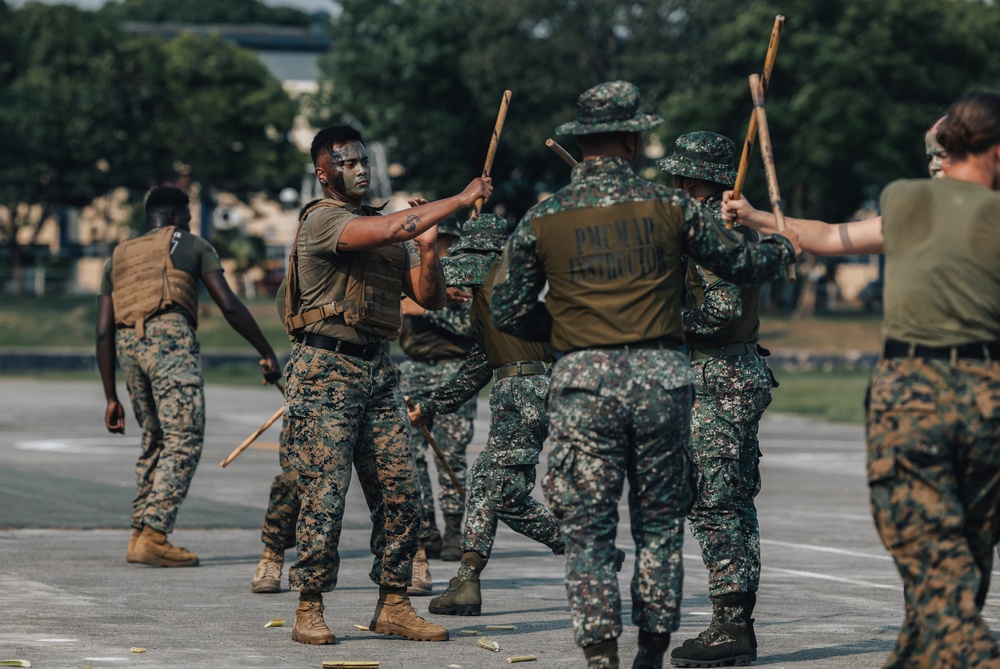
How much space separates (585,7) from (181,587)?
165 feet

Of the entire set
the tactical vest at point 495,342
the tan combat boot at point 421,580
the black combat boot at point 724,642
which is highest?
the tactical vest at point 495,342

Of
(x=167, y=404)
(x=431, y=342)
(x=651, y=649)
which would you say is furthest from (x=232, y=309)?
(x=651, y=649)

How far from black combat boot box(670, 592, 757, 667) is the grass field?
1085 inches

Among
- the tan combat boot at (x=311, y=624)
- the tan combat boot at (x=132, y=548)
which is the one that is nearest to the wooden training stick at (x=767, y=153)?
the tan combat boot at (x=311, y=624)

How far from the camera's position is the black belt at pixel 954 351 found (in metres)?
5.57

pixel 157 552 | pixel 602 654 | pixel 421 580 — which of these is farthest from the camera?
pixel 157 552

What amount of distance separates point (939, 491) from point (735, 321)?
211cm

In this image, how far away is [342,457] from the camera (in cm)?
775

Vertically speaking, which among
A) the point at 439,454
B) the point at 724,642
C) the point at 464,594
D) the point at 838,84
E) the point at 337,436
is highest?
the point at 838,84

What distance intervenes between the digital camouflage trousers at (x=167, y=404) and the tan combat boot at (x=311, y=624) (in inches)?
113

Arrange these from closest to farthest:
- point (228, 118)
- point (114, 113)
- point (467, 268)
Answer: point (467, 268) < point (114, 113) < point (228, 118)

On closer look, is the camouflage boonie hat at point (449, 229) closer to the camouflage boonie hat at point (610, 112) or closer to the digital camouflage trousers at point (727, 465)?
the digital camouflage trousers at point (727, 465)

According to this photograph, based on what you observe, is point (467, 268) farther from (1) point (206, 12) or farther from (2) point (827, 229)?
(1) point (206, 12)

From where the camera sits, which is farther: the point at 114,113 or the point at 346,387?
the point at 114,113
